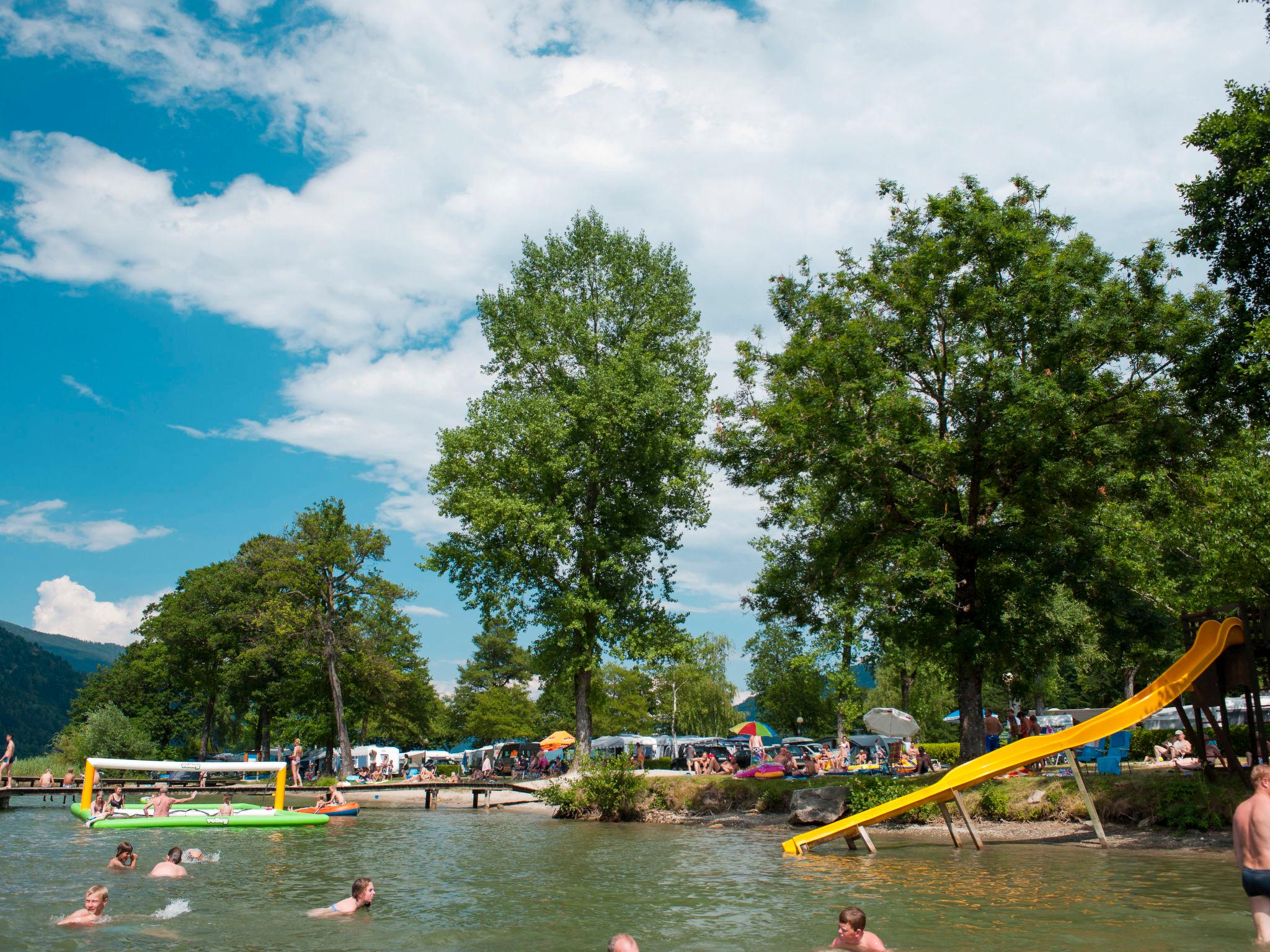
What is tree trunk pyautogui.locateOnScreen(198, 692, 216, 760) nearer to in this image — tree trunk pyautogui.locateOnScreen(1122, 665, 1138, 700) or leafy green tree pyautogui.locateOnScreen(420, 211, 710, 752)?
leafy green tree pyautogui.locateOnScreen(420, 211, 710, 752)

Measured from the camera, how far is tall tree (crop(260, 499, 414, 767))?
52844 millimetres

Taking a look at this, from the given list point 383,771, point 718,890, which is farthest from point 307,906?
point 383,771

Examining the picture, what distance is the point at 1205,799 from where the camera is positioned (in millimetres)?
18984

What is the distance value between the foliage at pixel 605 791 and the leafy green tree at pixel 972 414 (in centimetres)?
989

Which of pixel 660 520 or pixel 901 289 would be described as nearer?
pixel 901 289

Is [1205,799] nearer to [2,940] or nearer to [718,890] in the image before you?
[718,890]

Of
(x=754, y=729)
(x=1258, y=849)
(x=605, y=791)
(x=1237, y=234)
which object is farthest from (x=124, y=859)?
(x=754, y=729)

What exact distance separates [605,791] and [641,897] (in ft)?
53.4

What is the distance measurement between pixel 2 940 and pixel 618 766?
70.6 feet

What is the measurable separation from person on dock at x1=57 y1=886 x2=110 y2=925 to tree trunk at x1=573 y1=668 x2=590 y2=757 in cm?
2308

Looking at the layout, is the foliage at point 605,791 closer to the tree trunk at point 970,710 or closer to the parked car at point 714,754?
the parked car at point 714,754

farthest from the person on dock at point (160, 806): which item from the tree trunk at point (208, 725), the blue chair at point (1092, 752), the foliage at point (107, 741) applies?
the tree trunk at point (208, 725)

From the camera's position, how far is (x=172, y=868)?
18.1 metres

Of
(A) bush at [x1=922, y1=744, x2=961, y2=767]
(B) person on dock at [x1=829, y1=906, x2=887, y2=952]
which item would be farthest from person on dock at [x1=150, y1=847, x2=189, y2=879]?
(A) bush at [x1=922, y1=744, x2=961, y2=767]
